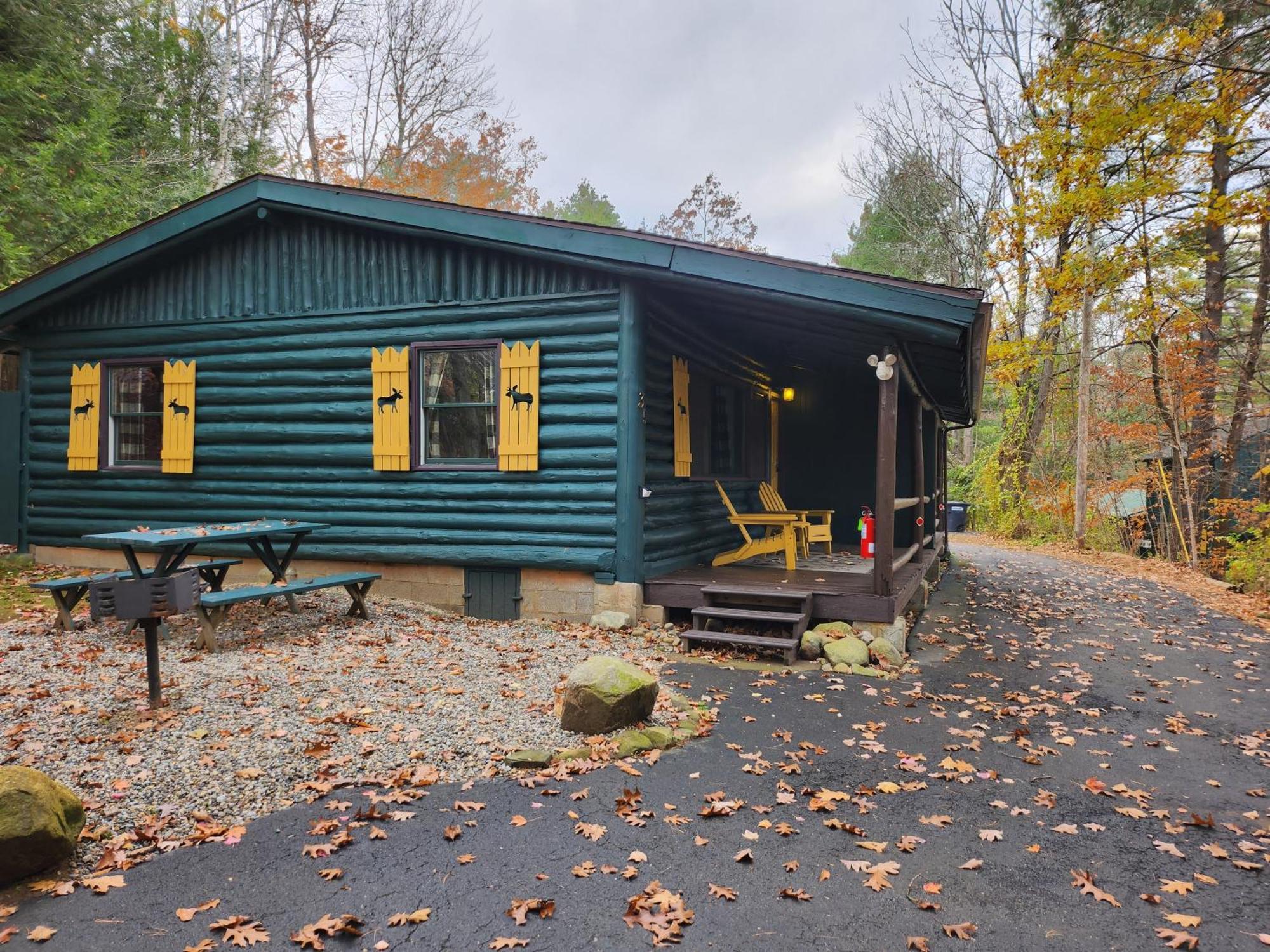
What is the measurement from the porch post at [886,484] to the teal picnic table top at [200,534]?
530cm

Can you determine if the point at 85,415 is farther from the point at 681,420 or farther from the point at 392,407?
the point at 681,420

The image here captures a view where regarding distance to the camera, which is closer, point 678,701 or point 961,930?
point 961,930

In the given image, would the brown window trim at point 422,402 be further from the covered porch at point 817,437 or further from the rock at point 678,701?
the rock at point 678,701

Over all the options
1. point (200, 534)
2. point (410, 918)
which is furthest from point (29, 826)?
point (200, 534)

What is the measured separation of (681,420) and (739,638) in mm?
2925

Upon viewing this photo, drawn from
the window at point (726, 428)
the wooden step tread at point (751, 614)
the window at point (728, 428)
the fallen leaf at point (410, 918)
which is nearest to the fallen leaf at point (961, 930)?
the fallen leaf at point (410, 918)

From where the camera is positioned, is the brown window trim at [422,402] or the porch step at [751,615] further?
the brown window trim at [422,402]

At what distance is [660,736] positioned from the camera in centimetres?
443

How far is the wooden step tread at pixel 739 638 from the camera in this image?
20.9 feet

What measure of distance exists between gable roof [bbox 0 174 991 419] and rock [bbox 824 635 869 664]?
271 cm

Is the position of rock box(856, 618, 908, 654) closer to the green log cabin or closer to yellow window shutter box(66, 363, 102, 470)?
the green log cabin

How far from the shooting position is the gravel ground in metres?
3.57

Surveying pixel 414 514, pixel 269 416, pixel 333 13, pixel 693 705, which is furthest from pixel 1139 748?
pixel 333 13

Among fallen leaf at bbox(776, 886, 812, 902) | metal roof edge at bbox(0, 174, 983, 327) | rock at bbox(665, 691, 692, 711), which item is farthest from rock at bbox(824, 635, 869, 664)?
fallen leaf at bbox(776, 886, 812, 902)
